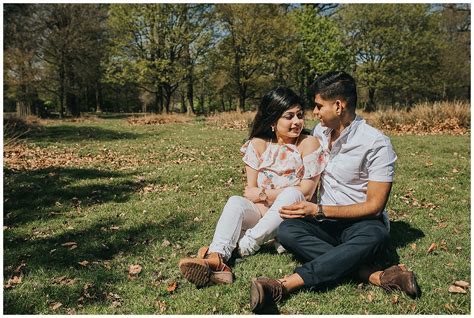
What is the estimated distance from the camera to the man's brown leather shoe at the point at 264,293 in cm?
317

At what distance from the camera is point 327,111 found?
→ 390 cm

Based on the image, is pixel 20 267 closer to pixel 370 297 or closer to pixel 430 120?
pixel 370 297

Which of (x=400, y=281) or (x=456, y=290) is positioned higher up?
(x=400, y=281)

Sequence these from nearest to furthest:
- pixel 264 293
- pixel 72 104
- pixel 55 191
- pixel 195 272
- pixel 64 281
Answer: pixel 264 293
pixel 195 272
pixel 64 281
pixel 55 191
pixel 72 104

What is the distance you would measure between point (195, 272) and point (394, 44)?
116 feet

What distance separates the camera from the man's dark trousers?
3.43 m

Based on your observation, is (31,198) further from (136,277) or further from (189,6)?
(189,6)

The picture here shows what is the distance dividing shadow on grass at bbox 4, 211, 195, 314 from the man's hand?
150cm

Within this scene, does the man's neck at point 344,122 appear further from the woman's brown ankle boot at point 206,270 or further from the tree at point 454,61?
the tree at point 454,61

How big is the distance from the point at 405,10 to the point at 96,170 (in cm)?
3330

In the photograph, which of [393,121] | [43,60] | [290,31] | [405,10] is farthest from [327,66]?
[43,60]

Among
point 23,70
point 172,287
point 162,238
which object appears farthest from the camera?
point 23,70

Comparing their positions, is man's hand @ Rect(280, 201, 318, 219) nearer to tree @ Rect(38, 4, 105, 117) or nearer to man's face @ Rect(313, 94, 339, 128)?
man's face @ Rect(313, 94, 339, 128)

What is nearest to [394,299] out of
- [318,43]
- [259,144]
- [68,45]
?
[259,144]
